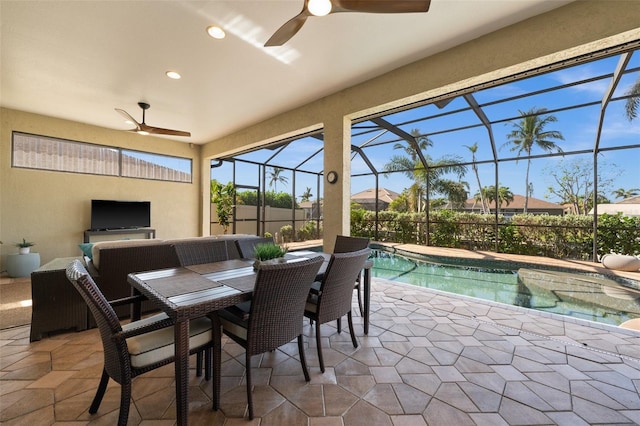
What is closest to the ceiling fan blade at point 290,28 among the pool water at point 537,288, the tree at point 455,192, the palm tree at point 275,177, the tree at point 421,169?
the pool water at point 537,288

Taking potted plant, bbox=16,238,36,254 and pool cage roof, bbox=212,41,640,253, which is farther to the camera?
potted plant, bbox=16,238,36,254

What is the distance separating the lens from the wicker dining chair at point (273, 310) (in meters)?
1.49

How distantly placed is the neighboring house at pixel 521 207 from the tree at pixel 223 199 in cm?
757

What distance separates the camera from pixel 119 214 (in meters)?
5.96

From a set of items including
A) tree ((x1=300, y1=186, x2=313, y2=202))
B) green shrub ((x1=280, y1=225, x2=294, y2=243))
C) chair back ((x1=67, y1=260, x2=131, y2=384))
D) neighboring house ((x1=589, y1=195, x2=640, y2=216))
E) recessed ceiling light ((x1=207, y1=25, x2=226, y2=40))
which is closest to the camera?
chair back ((x1=67, y1=260, x2=131, y2=384))

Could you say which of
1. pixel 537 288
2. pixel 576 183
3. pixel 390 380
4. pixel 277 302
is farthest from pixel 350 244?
pixel 576 183

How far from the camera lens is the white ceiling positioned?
2.42 meters

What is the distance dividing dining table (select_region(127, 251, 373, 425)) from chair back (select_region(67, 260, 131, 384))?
212 mm

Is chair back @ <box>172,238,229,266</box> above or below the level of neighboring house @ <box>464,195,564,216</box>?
below

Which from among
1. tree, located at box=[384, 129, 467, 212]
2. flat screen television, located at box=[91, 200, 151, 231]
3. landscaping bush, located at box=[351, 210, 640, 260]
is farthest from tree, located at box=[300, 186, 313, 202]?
flat screen television, located at box=[91, 200, 151, 231]

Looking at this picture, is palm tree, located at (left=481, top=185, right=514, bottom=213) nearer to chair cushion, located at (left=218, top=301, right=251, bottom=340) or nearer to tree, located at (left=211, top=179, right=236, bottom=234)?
tree, located at (left=211, top=179, right=236, bottom=234)

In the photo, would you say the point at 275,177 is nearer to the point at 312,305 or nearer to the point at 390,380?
the point at 312,305

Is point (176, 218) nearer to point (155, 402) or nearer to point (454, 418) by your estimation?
point (155, 402)

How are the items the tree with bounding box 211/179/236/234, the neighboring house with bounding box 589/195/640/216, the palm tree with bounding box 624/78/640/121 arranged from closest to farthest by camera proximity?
the palm tree with bounding box 624/78/640/121 < the neighboring house with bounding box 589/195/640/216 < the tree with bounding box 211/179/236/234
